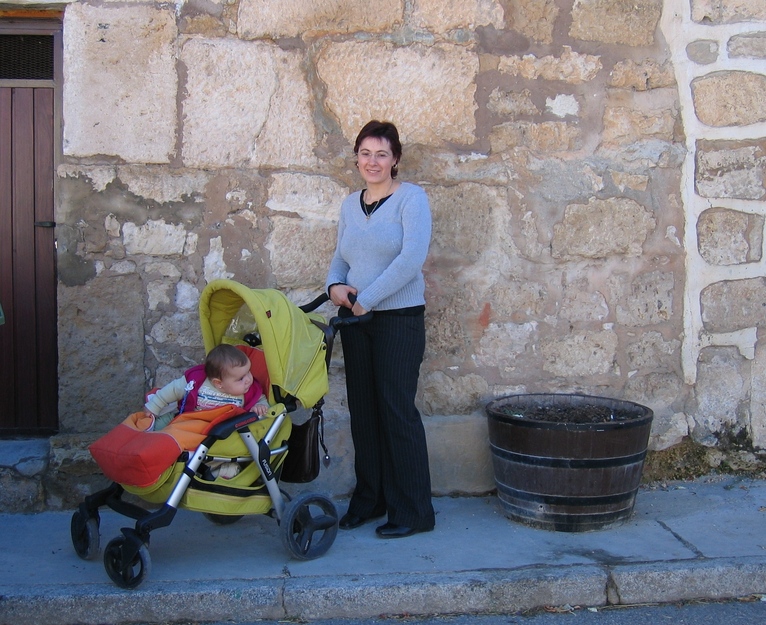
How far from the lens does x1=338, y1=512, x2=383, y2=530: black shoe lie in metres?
3.88

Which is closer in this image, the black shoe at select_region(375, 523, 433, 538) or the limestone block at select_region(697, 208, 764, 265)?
the black shoe at select_region(375, 523, 433, 538)

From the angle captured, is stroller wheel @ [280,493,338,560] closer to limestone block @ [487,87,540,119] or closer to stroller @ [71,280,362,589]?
stroller @ [71,280,362,589]

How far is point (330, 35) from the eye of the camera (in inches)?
163

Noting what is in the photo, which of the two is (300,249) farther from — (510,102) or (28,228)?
(28,228)

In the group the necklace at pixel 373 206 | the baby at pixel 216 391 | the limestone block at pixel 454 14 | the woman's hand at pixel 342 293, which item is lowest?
the baby at pixel 216 391

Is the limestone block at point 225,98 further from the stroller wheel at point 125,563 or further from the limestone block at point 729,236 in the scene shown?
the limestone block at point 729,236

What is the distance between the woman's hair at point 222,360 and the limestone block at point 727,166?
8.44 ft

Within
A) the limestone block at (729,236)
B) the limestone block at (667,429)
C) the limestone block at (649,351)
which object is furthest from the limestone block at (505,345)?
the limestone block at (729,236)

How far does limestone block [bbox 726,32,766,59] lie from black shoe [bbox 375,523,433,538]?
2.89 meters

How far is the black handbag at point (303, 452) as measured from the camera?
353 cm

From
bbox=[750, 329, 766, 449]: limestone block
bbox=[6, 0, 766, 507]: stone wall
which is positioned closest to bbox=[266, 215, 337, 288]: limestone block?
bbox=[6, 0, 766, 507]: stone wall

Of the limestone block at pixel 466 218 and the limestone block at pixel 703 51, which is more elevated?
the limestone block at pixel 703 51

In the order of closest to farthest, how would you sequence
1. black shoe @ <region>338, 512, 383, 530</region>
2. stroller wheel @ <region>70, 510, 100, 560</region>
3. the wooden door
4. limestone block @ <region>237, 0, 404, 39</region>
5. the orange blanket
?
1. the orange blanket
2. stroller wheel @ <region>70, 510, 100, 560</region>
3. black shoe @ <region>338, 512, 383, 530</region>
4. limestone block @ <region>237, 0, 404, 39</region>
5. the wooden door

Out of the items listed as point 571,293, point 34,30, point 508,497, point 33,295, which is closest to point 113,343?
point 33,295
